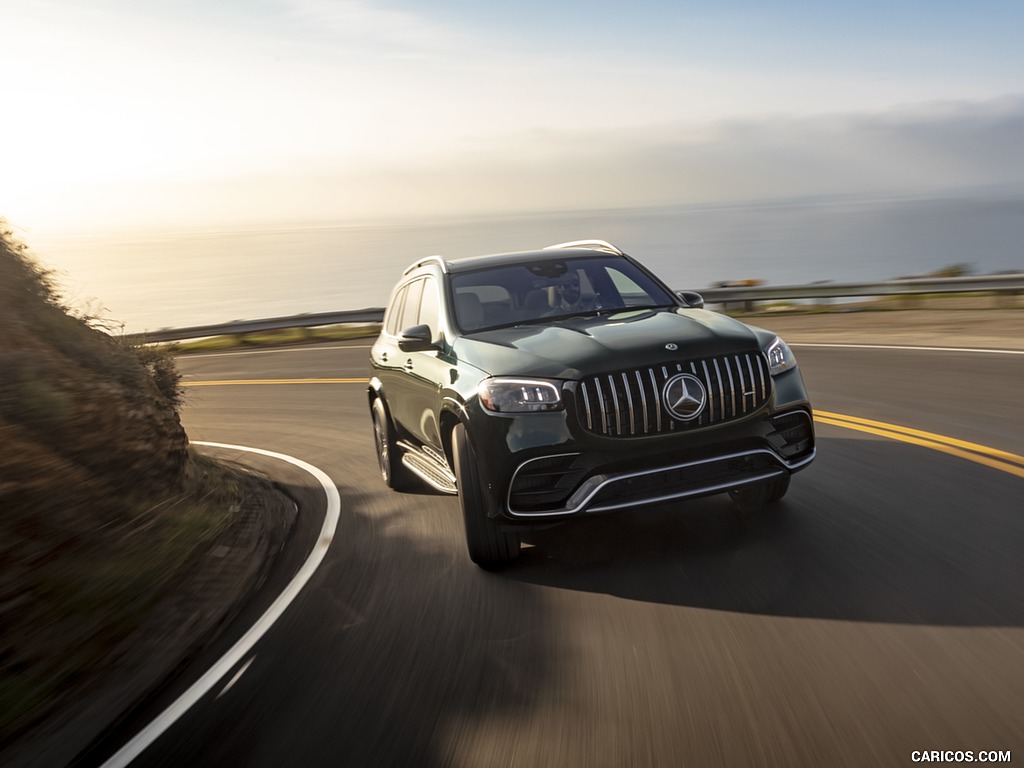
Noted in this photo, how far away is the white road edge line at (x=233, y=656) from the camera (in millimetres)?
3990

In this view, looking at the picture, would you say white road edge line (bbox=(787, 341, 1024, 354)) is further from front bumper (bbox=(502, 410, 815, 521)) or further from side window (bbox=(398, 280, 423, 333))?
front bumper (bbox=(502, 410, 815, 521))

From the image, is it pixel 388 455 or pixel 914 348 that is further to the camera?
pixel 914 348

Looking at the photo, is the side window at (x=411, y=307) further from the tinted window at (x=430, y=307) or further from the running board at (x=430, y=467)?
the running board at (x=430, y=467)

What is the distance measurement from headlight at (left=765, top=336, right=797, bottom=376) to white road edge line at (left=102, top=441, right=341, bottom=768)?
3171 mm

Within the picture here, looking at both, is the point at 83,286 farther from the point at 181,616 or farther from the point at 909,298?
the point at 909,298

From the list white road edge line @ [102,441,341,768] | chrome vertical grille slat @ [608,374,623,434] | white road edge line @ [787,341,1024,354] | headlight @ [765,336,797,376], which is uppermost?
headlight @ [765,336,797,376]

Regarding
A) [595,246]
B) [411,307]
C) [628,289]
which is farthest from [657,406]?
[411,307]

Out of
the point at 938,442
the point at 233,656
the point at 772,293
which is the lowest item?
the point at 772,293

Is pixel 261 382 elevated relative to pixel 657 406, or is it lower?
lower

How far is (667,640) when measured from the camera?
445 centimetres

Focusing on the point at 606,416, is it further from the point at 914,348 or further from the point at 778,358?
the point at 914,348

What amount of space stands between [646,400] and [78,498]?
12.9ft

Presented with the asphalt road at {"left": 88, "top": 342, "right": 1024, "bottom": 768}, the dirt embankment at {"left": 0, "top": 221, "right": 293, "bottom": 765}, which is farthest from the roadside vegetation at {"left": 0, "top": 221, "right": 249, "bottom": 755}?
the asphalt road at {"left": 88, "top": 342, "right": 1024, "bottom": 768}

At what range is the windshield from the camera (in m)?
6.83
